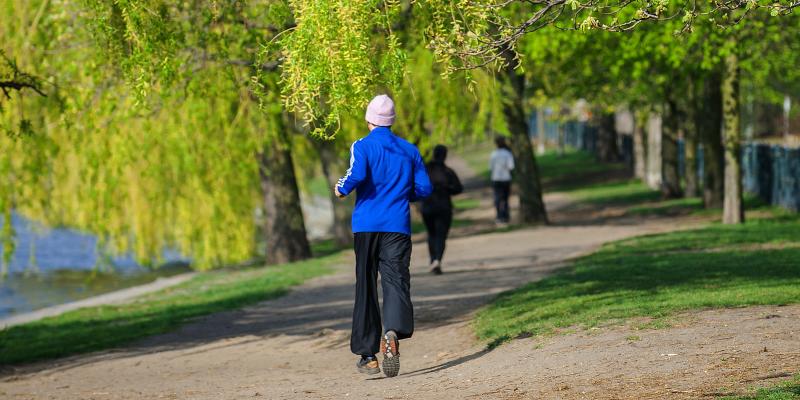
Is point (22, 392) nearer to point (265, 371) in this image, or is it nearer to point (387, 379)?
point (265, 371)

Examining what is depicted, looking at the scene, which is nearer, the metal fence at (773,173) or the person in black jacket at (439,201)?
the person in black jacket at (439,201)

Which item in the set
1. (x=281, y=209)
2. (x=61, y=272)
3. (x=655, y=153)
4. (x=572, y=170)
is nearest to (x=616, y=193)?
(x=655, y=153)

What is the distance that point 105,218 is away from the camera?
70.4ft

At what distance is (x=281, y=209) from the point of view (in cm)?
2577

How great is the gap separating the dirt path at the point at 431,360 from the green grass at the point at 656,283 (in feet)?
1.57

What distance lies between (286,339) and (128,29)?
3.67 m

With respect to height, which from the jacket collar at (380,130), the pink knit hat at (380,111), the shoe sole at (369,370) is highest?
the pink knit hat at (380,111)

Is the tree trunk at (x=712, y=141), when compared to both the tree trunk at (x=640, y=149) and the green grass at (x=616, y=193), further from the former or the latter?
the tree trunk at (x=640, y=149)

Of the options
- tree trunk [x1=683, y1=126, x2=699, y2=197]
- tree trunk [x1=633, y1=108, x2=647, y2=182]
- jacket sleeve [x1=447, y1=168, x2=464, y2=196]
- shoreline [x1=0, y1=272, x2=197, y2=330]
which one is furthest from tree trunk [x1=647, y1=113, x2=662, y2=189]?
jacket sleeve [x1=447, y1=168, x2=464, y2=196]

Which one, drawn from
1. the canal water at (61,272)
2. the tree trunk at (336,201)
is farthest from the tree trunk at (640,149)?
the tree trunk at (336,201)

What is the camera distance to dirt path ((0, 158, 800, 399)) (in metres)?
8.81

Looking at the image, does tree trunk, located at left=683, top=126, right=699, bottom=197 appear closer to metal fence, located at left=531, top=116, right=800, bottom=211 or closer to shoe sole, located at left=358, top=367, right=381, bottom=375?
metal fence, located at left=531, top=116, right=800, bottom=211

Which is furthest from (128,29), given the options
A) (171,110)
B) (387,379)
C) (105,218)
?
(105,218)

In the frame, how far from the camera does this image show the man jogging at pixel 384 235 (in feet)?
32.5
